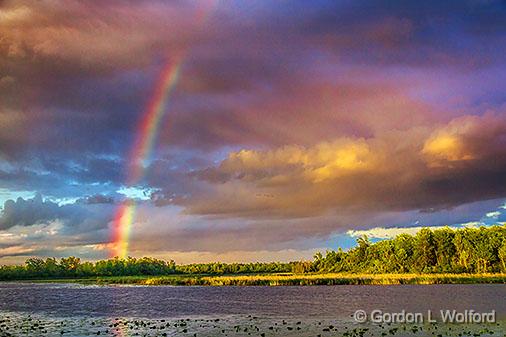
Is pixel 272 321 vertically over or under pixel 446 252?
under

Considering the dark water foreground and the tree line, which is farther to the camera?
the tree line

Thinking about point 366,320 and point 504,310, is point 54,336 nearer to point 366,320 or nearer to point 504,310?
point 366,320

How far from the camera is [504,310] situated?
62.2 metres

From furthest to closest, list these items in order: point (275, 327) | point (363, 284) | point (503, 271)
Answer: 1. point (503, 271)
2. point (363, 284)
3. point (275, 327)

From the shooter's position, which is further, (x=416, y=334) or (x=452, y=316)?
(x=452, y=316)

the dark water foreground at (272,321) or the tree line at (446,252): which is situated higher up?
the tree line at (446,252)

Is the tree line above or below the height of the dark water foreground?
above

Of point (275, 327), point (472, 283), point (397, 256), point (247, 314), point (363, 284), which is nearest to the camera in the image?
point (275, 327)

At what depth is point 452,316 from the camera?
188 ft

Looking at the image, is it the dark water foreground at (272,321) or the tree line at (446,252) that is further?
the tree line at (446,252)

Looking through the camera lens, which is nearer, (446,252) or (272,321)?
(272,321)

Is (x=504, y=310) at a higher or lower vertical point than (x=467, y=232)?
lower

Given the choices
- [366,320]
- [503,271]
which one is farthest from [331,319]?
[503,271]

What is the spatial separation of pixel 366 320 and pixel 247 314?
17461 mm
